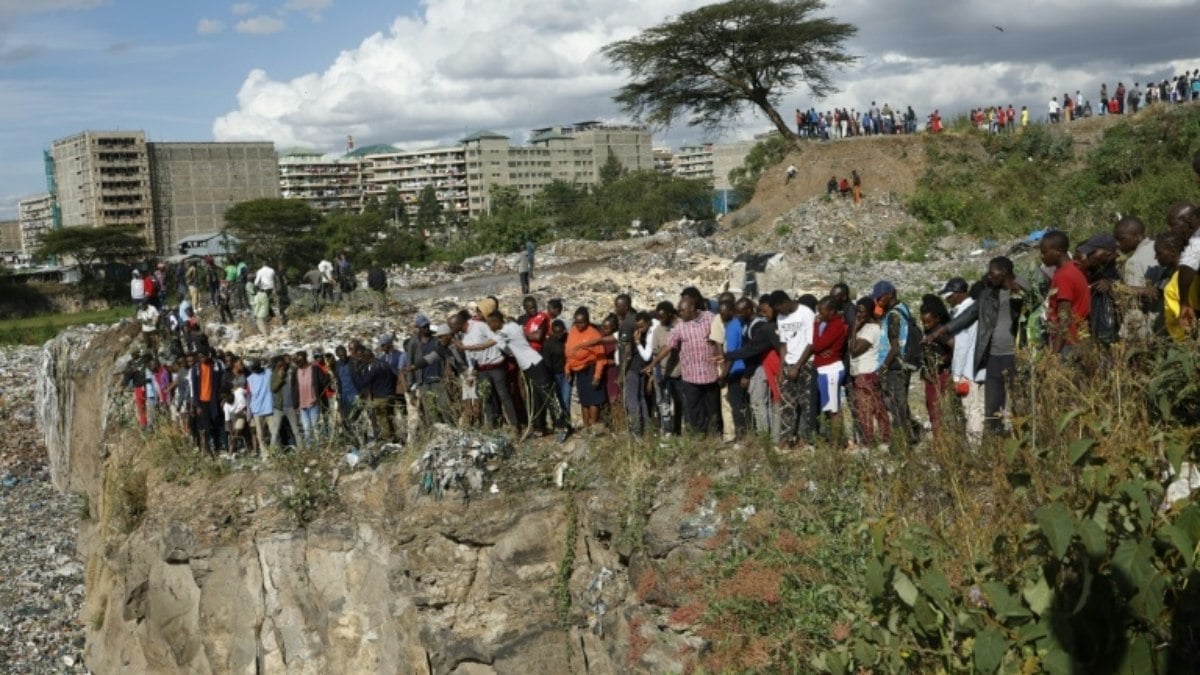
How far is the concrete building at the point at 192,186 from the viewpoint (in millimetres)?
92375

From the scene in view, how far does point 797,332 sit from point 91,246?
205ft

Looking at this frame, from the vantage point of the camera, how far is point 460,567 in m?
8.05

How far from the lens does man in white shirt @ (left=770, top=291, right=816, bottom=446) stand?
7.09 m

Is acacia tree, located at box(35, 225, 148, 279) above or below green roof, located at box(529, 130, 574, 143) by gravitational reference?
below

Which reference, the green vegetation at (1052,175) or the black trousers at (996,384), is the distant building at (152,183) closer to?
the green vegetation at (1052,175)

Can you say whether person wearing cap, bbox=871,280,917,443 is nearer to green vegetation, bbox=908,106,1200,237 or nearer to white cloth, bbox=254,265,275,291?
white cloth, bbox=254,265,275,291

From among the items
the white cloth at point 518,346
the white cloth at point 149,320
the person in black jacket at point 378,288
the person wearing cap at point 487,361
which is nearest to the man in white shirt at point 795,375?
the white cloth at point 518,346

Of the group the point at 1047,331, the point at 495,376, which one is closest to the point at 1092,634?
the point at 1047,331

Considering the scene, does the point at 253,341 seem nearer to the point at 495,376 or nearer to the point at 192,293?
the point at 192,293

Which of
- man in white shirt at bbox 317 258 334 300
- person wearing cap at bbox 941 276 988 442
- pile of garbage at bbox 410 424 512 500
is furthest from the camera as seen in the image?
man in white shirt at bbox 317 258 334 300

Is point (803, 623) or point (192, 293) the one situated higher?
point (192, 293)

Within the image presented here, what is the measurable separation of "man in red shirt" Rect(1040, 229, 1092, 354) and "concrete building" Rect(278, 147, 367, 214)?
127934 millimetres

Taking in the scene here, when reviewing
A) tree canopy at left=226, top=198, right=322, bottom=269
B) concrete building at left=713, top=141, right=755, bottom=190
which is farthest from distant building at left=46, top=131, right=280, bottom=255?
concrete building at left=713, top=141, right=755, bottom=190

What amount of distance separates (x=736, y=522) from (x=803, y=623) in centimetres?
119
